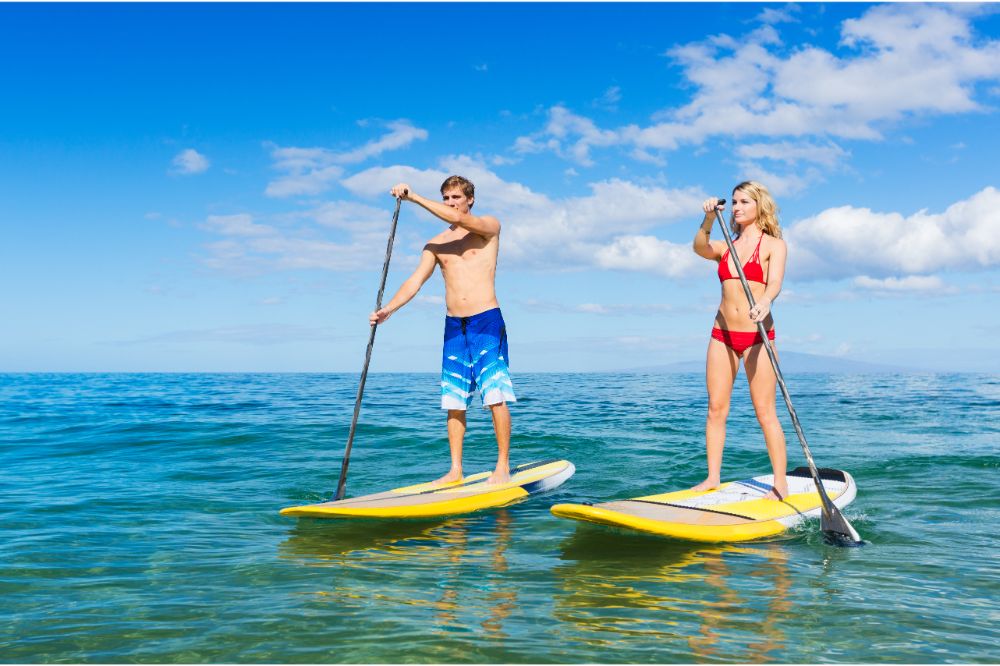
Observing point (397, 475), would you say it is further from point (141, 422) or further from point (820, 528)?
point (141, 422)

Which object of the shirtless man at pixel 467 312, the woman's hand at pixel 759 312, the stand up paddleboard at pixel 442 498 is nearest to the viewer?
the woman's hand at pixel 759 312

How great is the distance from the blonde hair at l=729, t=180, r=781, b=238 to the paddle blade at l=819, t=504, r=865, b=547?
7.50 feet

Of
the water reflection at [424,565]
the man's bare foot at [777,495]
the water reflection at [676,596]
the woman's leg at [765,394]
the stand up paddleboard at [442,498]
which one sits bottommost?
the water reflection at [424,565]

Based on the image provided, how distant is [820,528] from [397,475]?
5.02m

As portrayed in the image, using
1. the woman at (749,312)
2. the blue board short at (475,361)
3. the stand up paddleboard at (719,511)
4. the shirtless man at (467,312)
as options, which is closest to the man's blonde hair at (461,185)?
the shirtless man at (467,312)

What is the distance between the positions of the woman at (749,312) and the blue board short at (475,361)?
6.38 ft

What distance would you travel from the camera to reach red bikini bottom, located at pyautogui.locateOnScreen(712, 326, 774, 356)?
610 cm

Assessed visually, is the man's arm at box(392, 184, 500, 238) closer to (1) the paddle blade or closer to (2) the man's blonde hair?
(2) the man's blonde hair

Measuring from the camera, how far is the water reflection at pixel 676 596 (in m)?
3.47

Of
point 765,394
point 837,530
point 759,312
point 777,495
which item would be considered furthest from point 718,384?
point 837,530

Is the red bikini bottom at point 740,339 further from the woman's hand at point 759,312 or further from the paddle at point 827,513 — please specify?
the woman's hand at point 759,312

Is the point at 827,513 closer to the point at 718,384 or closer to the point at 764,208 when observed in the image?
the point at 718,384

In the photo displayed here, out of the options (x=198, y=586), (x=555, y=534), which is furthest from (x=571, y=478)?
(x=198, y=586)

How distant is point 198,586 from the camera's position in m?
4.40
